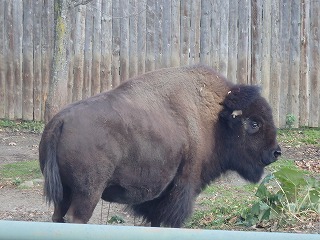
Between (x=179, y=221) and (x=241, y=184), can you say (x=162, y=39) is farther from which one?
(x=179, y=221)

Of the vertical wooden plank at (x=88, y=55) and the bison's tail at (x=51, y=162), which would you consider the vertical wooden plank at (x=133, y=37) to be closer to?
the vertical wooden plank at (x=88, y=55)

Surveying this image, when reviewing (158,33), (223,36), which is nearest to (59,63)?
(158,33)

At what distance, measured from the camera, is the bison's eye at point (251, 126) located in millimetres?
6895

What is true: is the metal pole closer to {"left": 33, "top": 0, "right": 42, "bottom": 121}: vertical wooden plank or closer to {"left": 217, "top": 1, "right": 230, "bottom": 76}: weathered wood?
{"left": 217, "top": 1, "right": 230, "bottom": 76}: weathered wood

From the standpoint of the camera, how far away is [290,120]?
1227 centimetres

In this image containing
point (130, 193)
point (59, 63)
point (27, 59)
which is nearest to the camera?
point (130, 193)

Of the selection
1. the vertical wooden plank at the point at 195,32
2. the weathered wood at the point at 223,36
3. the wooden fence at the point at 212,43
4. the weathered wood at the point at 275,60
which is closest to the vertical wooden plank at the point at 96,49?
the wooden fence at the point at 212,43

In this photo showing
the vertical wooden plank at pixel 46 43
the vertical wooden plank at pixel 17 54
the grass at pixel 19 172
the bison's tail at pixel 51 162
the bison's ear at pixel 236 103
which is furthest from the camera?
the vertical wooden plank at pixel 17 54

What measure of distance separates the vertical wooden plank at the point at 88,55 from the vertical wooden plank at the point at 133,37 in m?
0.65

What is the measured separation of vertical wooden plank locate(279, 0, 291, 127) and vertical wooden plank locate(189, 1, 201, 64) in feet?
4.51

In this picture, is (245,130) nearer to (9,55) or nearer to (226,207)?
(226,207)

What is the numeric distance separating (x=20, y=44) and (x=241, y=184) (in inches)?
206

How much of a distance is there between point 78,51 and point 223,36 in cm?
242

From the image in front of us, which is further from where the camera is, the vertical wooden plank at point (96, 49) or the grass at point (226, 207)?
the vertical wooden plank at point (96, 49)
